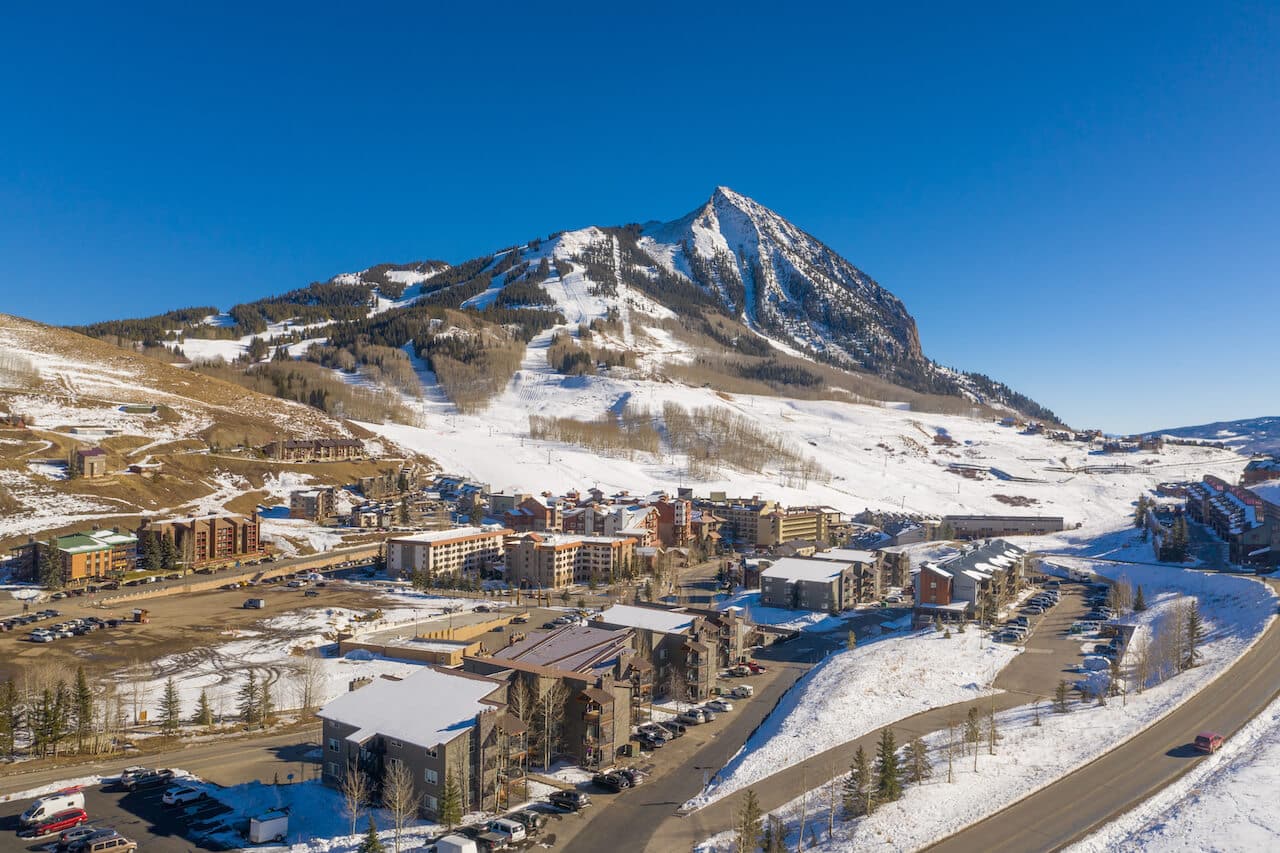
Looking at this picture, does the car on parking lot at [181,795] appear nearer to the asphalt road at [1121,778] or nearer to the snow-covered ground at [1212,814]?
the asphalt road at [1121,778]

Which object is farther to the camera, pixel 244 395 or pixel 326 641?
pixel 244 395

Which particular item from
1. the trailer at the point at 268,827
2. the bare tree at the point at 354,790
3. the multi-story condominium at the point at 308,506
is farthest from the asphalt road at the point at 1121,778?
the multi-story condominium at the point at 308,506

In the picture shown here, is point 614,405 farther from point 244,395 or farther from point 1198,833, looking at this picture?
point 1198,833

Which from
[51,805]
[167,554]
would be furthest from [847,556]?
[167,554]

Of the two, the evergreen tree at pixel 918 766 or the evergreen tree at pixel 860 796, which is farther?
the evergreen tree at pixel 918 766

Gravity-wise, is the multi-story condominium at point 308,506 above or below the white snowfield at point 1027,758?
above

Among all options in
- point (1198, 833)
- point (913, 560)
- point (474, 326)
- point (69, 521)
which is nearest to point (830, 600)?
point (913, 560)

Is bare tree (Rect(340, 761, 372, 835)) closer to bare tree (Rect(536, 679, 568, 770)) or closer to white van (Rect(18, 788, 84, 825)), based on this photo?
bare tree (Rect(536, 679, 568, 770))
